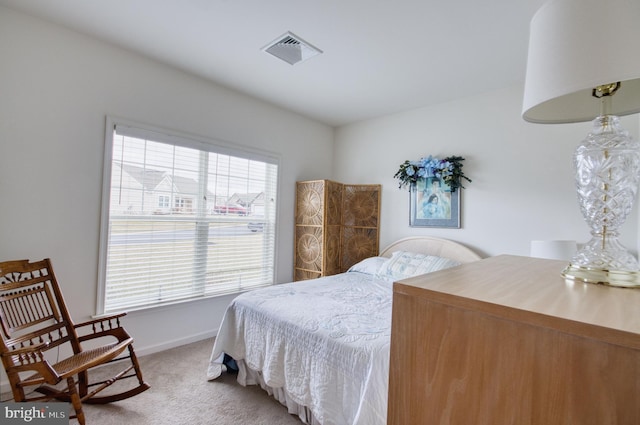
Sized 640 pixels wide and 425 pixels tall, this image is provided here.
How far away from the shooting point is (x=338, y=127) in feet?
14.5

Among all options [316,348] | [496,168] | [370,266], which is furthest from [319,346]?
[496,168]

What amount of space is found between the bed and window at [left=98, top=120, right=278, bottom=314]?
0.91m

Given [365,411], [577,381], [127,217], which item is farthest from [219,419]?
[577,381]

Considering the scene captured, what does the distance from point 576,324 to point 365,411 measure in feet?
3.98

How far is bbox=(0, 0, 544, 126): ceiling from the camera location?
6.26 feet

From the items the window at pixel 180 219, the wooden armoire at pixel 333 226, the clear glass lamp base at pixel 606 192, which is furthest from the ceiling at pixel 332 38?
the clear glass lamp base at pixel 606 192

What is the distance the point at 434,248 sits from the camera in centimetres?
325

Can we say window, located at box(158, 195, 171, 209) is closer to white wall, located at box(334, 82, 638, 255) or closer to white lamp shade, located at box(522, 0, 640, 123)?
white wall, located at box(334, 82, 638, 255)

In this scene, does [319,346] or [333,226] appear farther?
[333,226]

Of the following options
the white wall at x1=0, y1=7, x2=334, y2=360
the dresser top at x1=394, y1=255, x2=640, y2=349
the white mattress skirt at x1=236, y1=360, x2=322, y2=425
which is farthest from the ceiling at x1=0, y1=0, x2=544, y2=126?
the white mattress skirt at x1=236, y1=360, x2=322, y2=425

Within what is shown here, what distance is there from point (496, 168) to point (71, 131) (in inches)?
150

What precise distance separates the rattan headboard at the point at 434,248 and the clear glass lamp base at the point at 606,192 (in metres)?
2.41

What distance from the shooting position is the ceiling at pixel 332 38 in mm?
1907

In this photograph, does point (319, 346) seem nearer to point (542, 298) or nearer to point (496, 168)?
point (542, 298)
